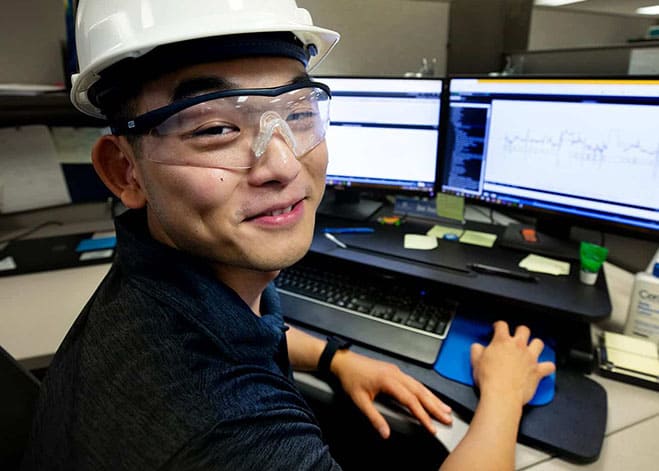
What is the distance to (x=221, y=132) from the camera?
0.53m

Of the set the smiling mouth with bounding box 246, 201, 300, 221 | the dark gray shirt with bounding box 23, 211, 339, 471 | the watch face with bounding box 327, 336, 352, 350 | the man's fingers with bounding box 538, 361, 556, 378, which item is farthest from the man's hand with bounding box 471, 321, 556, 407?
the smiling mouth with bounding box 246, 201, 300, 221

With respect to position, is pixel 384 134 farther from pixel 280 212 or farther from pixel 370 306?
pixel 280 212

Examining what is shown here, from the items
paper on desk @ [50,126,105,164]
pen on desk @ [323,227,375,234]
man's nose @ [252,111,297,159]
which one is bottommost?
pen on desk @ [323,227,375,234]

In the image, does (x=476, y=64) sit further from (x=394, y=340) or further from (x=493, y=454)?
(x=493, y=454)

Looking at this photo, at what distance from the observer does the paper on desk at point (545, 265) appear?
98 cm

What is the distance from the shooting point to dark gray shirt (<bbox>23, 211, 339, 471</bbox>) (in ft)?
1.40

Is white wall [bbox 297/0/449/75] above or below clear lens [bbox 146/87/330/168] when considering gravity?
above

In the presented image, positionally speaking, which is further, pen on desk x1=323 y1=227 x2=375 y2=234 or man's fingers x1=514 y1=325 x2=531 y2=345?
pen on desk x1=323 y1=227 x2=375 y2=234

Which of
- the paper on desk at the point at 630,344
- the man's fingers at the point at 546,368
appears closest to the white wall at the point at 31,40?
the man's fingers at the point at 546,368

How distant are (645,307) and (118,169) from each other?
98cm

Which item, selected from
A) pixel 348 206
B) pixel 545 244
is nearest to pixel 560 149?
pixel 545 244

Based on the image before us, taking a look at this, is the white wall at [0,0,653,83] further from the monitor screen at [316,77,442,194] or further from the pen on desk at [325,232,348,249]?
the pen on desk at [325,232,348,249]

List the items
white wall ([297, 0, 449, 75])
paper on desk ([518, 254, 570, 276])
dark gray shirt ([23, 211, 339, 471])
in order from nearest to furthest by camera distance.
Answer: dark gray shirt ([23, 211, 339, 471]) < paper on desk ([518, 254, 570, 276]) < white wall ([297, 0, 449, 75])

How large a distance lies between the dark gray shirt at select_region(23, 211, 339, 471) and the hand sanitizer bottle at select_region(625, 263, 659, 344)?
2.30 feet
